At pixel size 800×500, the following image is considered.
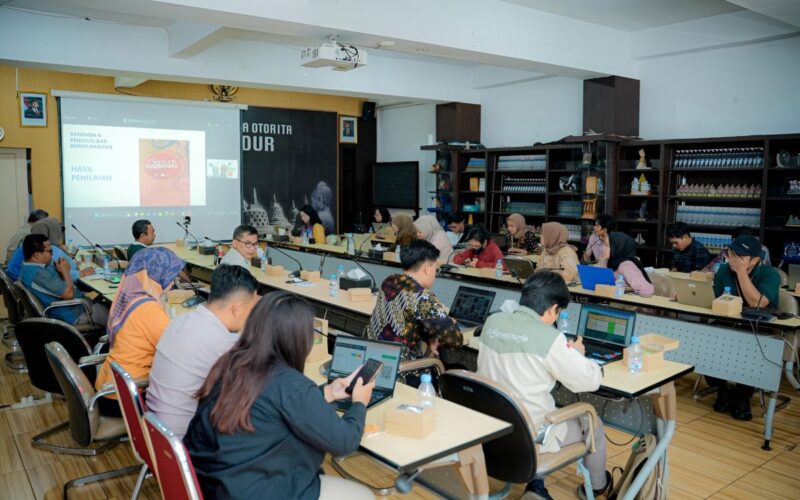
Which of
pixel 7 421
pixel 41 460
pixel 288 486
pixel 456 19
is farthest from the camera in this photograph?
pixel 456 19

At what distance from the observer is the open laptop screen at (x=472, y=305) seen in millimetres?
4051

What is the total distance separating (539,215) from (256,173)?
16.7 feet

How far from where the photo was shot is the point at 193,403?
8.35 feet

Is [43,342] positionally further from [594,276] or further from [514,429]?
[594,276]

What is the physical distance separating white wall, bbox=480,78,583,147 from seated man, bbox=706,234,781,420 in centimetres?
508

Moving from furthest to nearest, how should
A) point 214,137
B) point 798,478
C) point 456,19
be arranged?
point 214,137, point 456,19, point 798,478

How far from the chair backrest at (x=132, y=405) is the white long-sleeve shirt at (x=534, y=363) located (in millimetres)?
1431

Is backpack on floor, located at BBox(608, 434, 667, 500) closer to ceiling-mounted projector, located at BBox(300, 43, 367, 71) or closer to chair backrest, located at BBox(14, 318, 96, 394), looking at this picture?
chair backrest, located at BBox(14, 318, 96, 394)

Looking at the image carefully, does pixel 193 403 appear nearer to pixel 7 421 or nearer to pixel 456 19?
pixel 7 421

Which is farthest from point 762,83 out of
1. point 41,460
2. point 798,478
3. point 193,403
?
point 41,460

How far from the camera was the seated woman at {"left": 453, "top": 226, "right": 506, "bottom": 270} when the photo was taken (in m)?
6.79

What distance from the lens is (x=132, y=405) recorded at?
2574 millimetres

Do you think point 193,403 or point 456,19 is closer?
point 193,403

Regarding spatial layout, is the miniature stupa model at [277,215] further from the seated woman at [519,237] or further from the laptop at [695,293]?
the laptop at [695,293]
